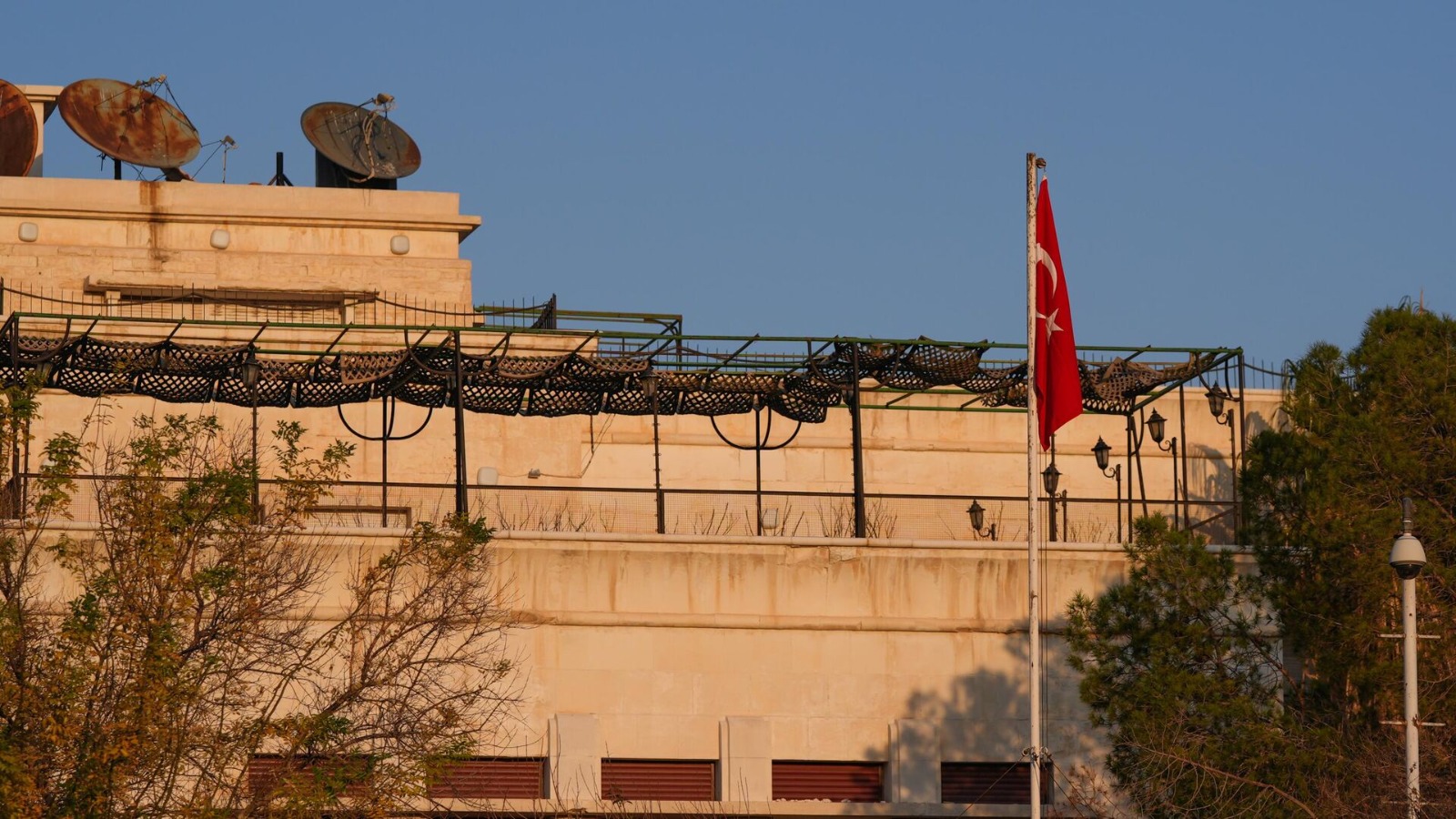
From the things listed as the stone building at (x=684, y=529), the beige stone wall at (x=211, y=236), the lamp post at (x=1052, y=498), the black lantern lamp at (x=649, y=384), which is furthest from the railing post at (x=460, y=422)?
the beige stone wall at (x=211, y=236)

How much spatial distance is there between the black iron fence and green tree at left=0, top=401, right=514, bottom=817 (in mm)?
5649

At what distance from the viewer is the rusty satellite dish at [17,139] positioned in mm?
45656

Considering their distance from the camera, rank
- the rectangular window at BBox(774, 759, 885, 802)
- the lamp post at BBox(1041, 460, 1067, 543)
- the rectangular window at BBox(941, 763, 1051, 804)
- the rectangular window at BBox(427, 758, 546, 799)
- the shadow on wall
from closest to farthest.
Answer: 1. the rectangular window at BBox(427, 758, 546, 799)
2. the rectangular window at BBox(774, 759, 885, 802)
3. the shadow on wall
4. the rectangular window at BBox(941, 763, 1051, 804)
5. the lamp post at BBox(1041, 460, 1067, 543)

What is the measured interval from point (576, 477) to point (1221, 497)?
11434 mm

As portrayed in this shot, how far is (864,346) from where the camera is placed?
34.9 meters

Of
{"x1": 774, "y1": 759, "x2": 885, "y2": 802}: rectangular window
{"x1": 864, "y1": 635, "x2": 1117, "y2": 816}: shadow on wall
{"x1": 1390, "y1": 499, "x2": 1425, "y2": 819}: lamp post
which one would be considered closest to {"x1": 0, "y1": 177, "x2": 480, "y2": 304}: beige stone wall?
{"x1": 774, "y1": 759, "x2": 885, "y2": 802}: rectangular window

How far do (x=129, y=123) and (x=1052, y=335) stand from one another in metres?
25.6

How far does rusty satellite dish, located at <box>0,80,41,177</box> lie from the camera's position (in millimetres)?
45656

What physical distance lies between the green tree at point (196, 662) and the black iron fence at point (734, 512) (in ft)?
18.5

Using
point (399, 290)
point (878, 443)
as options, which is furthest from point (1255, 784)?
point (399, 290)

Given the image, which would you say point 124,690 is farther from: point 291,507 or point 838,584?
point 838,584

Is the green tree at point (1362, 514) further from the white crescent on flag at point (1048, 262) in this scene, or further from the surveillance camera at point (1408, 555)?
the white crescent on flag at point (1048, 262)

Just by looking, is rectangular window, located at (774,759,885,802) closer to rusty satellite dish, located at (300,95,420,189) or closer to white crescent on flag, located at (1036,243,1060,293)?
white crescent on flag, located at (1036,243,1060,293)

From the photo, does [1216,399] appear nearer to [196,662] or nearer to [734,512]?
[734,512]
